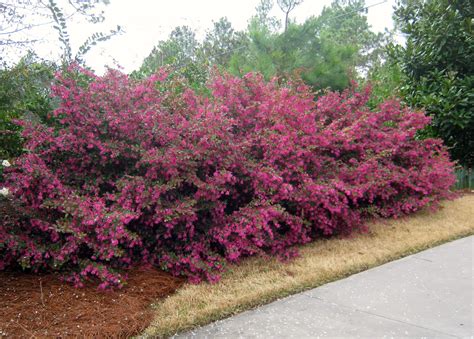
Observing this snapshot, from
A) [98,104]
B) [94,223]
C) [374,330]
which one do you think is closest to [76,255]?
[94,223]

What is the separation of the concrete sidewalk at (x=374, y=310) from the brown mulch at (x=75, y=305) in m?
0.50

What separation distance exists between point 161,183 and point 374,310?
2.03 meters

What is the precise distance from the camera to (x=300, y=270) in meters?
4.12

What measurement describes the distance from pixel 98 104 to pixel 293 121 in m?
2.26

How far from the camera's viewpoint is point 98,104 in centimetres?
Result: 399

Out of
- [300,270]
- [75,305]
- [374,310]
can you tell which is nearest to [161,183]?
[75,305]

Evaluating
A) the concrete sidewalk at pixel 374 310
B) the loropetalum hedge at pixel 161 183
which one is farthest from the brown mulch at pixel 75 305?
the concrete sidewalk at pixel 374 310

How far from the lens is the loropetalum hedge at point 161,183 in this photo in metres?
3.57

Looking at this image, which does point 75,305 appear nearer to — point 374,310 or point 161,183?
point 161,183

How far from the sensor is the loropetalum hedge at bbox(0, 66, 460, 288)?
11.7 feet

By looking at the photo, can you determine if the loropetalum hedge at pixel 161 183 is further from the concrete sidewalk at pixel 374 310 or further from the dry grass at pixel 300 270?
the concrete sidewalk at pixel 374 310

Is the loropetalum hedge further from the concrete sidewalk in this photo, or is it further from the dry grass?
the concrete sidewalk

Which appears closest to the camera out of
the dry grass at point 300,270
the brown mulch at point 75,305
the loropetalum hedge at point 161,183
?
the brown mulch at point 75,305

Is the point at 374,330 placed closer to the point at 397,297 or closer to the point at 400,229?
the point at 397,297
